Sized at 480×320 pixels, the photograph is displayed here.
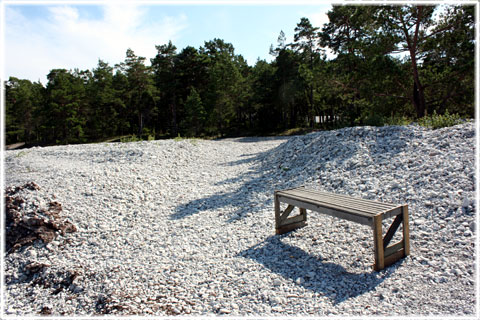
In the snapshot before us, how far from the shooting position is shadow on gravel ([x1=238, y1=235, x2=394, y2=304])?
11.5 feet

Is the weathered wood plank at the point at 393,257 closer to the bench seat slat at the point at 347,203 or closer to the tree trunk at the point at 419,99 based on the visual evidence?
the bench seat slat at the point at 347,203

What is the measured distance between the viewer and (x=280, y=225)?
5.06 m

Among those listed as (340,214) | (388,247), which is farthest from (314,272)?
(388,247)

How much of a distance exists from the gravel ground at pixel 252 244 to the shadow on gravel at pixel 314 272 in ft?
0.07

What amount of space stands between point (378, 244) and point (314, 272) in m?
0.88

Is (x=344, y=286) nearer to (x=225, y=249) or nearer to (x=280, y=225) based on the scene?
(x=280, y=225)

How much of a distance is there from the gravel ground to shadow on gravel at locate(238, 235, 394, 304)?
0.07ft

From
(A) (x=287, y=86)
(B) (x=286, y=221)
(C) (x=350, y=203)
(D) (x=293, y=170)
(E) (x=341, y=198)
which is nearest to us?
(C) (x=350, y=203)

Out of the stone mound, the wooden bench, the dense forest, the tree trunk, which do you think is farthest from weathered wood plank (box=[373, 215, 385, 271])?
the tree trunk

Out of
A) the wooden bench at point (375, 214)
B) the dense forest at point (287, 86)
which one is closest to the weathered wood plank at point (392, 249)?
the wooden bench at point (375, 214)

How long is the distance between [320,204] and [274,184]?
380cm

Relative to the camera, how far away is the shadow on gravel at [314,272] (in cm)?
351

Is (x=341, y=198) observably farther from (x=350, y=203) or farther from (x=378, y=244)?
(x=378, y=244)

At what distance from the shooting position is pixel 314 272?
12.9 feet
